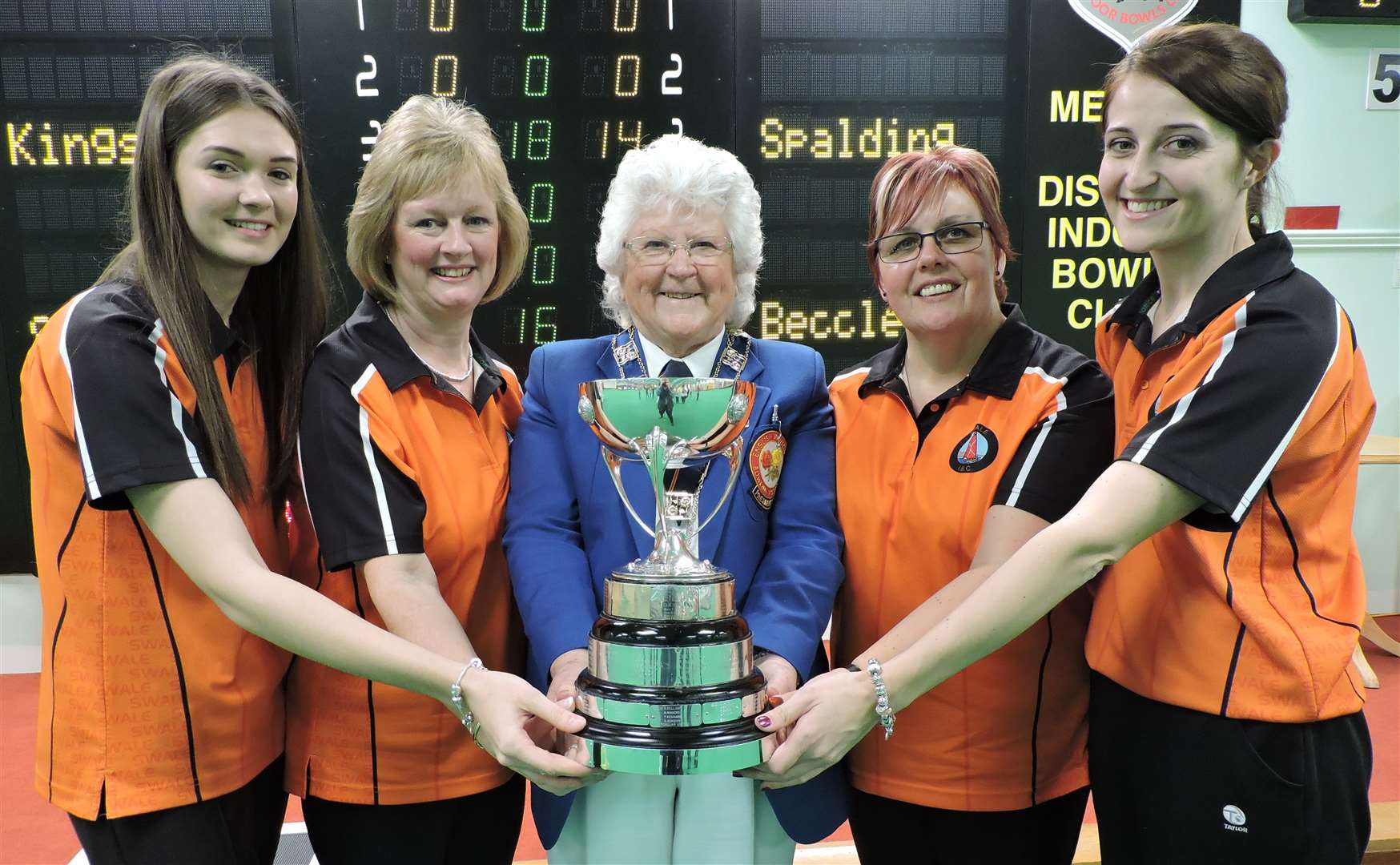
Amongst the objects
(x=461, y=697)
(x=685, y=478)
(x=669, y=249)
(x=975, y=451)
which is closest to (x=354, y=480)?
(x=461, y=697)

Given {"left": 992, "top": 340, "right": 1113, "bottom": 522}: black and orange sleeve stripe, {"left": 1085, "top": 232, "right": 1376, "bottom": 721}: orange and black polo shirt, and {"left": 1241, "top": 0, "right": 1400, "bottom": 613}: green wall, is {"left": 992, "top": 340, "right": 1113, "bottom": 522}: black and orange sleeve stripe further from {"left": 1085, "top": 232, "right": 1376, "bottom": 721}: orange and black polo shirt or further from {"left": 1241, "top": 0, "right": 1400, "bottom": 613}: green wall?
{"left": 1241, "top": 0, "right": 1400, "bottom": 613}: green wall

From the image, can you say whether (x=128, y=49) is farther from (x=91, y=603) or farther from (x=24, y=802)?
(x=91, y=603)

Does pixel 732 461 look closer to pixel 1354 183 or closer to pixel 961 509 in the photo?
pixel 961 509

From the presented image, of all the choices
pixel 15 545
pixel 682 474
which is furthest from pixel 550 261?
pixel 682 474

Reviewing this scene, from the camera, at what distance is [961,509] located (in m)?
1.49

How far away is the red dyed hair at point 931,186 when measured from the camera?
5.08 feet

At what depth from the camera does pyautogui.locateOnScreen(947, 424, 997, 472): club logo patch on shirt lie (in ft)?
4.90

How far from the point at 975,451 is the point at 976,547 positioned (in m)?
0.14

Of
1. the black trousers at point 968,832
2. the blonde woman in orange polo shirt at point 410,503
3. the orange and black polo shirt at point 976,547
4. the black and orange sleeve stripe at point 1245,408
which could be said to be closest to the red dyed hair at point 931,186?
the orange and black polo shirt at point 976,547

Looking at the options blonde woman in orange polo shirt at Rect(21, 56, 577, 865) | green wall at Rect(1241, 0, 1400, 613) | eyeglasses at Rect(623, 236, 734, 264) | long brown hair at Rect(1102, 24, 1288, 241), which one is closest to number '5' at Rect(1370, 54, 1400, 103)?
green wall at Rect(1241, 0, 1400, 613)

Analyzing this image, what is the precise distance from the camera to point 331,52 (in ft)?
12.5

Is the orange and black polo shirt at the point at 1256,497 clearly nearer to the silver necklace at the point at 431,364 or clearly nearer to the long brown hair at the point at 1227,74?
the long brown hair at the point at 1227,74

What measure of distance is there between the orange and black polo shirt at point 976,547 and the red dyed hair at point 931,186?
0.18 metres

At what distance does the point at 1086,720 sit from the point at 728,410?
2.62 feet
